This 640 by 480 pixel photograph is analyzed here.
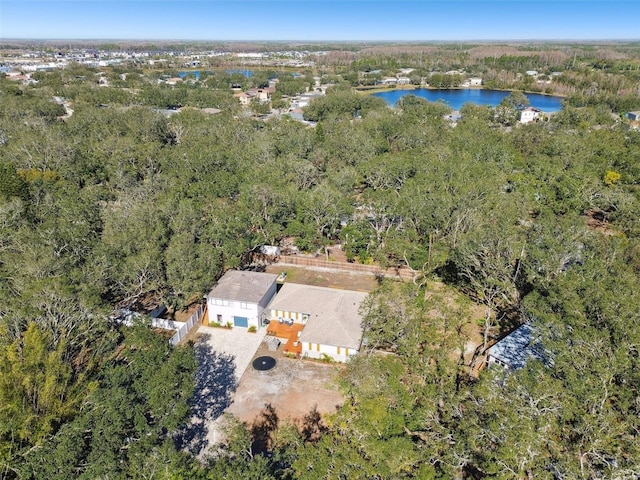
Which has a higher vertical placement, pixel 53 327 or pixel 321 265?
pixel 53 327

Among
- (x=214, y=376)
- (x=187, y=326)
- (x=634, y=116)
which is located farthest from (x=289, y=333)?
(x=634, y=116)

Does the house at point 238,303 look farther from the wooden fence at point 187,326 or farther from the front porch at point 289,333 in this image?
the front porch at point 289,333

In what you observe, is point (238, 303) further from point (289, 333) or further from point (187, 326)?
point (289, 333)

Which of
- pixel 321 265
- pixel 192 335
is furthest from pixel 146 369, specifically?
pixel 321 265

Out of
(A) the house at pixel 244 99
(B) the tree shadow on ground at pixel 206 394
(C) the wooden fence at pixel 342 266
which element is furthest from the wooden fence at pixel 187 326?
(A) the house at pixel 244 99

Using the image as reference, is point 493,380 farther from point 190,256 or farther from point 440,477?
point 190,256

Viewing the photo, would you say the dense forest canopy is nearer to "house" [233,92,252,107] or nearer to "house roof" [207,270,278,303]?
"house roof" [207,270,278,303]
